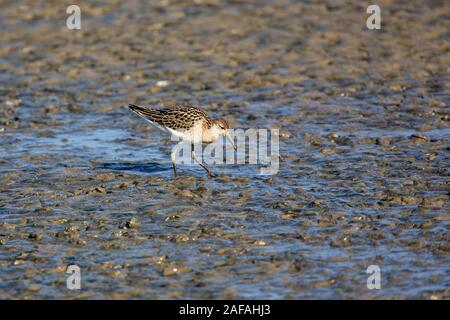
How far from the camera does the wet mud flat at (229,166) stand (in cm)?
1019

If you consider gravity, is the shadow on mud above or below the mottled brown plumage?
below

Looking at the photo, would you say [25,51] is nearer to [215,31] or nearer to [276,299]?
[215,31]

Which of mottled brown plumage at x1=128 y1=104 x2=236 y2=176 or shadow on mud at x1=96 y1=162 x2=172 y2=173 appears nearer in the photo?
mottled brown plumage at x1=128 y1=104 x2=236 y2=176

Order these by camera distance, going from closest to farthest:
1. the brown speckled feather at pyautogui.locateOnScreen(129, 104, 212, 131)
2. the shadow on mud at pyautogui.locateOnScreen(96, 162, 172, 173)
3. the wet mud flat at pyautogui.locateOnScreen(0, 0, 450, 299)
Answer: the wet mud flat at pyautogui.locateOnScreen(0, 0, 450, 299) → the brown speckled feather at pyautogui.locateOnScreen(129, 104, 212, 131) → the shadow on mud at pyautogui.locateOnScreen(96, 162, 172, 173)

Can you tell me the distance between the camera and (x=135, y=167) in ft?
46.1

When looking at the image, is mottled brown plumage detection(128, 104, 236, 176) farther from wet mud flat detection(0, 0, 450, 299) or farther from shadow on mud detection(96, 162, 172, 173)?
wet mud flat detection(0, 0, 450, 299)

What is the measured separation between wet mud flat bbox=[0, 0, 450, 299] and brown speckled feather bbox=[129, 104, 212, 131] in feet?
2.41

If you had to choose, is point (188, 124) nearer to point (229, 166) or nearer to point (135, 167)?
point (229, 166)

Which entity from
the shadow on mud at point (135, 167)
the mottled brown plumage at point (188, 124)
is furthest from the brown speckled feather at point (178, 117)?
the shadow on mud at point (135, 167)

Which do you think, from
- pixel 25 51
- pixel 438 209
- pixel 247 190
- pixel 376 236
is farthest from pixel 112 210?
pixel 25 51

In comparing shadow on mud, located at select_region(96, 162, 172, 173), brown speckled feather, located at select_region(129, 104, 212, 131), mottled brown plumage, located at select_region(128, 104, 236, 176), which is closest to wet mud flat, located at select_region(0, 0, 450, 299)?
shadow on mud, located at select_region(96, 162, 172, 173)

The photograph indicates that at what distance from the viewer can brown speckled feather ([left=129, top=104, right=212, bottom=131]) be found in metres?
13.8

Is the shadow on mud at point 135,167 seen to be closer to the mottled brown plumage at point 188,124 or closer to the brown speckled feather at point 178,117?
the mottled brown plumage at point 188,124

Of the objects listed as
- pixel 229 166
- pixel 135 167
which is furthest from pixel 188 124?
pixel 135 167
